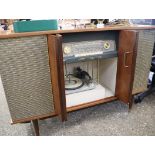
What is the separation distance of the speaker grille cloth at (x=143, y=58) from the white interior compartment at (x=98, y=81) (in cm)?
16

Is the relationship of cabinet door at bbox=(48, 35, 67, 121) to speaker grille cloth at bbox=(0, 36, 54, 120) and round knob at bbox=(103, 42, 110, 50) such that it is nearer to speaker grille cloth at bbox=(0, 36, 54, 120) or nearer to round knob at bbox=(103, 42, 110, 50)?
speaker grille cloth at bbox=(0, 36, 54, 120)

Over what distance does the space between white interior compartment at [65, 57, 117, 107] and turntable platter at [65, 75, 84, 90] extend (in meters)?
0.06

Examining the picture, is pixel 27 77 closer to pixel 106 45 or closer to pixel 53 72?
pixel 53 72

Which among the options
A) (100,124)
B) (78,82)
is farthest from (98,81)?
(100,124)

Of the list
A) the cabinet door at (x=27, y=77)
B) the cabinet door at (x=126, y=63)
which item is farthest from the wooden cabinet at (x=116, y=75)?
the cabinet door at (x=27, y=77)

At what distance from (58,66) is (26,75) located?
0.18m

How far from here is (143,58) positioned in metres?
1.17

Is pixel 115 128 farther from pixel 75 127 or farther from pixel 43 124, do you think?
pixel 43 124

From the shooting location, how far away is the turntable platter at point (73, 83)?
120 centimetres

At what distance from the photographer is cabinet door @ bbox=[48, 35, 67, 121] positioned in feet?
2.60

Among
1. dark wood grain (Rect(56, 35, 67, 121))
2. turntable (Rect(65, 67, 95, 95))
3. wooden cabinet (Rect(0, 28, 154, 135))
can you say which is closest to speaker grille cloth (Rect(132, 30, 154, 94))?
wooden cabinet (Rect(0, 28, 154, 135))

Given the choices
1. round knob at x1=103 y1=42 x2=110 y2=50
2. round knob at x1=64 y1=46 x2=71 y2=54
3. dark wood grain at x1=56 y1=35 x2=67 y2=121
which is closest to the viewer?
dark wood grain at x1=56 y1=35 x2=67 y2=121

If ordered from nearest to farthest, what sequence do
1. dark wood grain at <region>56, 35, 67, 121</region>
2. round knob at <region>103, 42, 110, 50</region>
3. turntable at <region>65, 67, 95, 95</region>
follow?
dark wood grain at <region>56, 35, 67, 121</region>, round knob at <region>103, 42, 110, 50</region>, turntable at <region>65, 67, 95, 95</region>

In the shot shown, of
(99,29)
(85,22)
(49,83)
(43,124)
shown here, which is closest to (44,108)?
(49,83)
